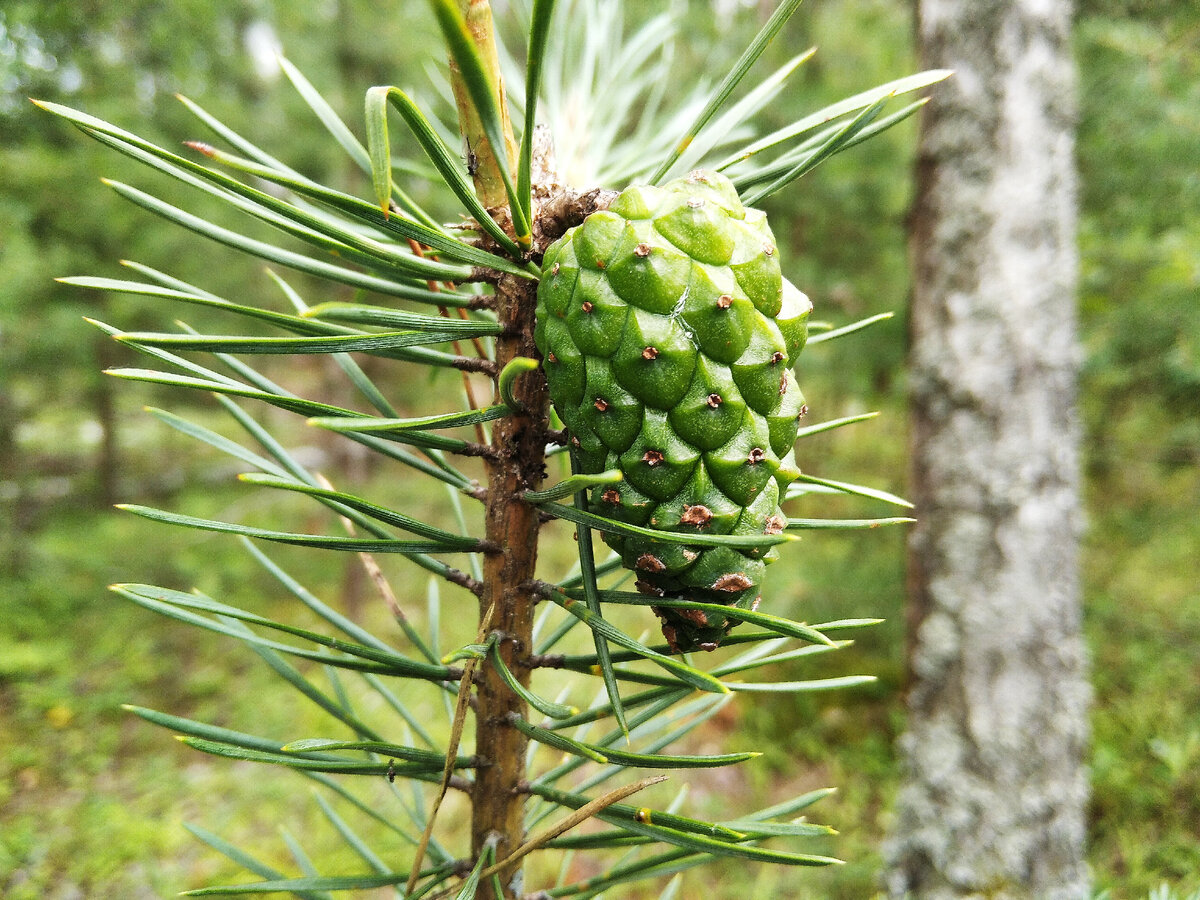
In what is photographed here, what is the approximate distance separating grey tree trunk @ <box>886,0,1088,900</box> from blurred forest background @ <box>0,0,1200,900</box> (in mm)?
228

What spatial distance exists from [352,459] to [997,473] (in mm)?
3386

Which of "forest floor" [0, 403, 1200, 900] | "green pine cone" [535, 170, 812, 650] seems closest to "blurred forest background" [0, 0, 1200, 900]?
"forest floor" [0, 403, 1200, 900]

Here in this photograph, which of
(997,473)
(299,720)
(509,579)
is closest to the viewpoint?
(509,579)

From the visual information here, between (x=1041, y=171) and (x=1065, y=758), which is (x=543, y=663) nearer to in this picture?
(x=1065, y=758)

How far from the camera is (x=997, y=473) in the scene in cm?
168

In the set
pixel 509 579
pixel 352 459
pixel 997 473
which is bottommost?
pixel 509 579

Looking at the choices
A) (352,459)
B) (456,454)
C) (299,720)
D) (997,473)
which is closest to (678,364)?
(456,454)

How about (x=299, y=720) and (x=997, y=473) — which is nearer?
(x=997, y=473)

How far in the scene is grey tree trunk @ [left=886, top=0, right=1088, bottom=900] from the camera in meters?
1.60

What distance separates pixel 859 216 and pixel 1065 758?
246cm

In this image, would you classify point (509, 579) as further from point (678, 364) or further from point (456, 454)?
point (678, 364)

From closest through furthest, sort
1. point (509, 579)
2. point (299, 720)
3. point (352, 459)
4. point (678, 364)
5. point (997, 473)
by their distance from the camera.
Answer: point (678, 364)
point (509, 579)
point (997, 473)
point (299, 720)
point (352, 459)

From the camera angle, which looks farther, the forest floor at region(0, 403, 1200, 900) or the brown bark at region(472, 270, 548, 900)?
the forest floor at region(0, 403, 1200, 900)

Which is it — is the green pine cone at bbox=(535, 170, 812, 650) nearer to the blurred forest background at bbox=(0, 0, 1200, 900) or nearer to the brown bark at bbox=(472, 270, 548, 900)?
the brown bark at bbox=(472, 270, 548, 900)
